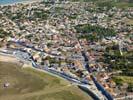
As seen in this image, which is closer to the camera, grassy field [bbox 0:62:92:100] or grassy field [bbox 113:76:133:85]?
grassy field [bbox 0:62:92:100]

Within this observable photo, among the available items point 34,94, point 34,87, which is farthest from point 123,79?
point 34,94

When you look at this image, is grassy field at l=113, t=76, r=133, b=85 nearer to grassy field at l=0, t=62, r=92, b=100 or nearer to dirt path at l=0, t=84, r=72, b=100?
grassy field at l=0, t=62, r=92, b=100

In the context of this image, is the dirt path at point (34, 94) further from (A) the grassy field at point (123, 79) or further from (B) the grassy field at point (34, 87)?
(A) the grassy field at point (123, 79)

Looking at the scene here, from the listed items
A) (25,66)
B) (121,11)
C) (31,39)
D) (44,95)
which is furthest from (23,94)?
(121,11)

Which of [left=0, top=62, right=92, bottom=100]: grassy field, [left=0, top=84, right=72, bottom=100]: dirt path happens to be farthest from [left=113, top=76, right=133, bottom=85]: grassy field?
[left=0, top=84, right=72, bottom=100]: dirt path

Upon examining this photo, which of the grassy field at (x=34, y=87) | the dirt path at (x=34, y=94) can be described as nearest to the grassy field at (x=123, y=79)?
the grassy field at (x=34, y=87)

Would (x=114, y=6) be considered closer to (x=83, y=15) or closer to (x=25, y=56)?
(x=83, y=15)

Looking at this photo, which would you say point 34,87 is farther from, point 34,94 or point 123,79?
point 123,79

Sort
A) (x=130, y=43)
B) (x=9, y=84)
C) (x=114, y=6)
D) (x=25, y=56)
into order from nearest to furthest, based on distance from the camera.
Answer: (x=9, y=84) < (x=25, y=56) < (x=130, y=43) < (x=114, y=6)

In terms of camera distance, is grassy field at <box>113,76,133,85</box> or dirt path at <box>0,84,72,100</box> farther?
grassy field at <box>113,76,133,85</box>
